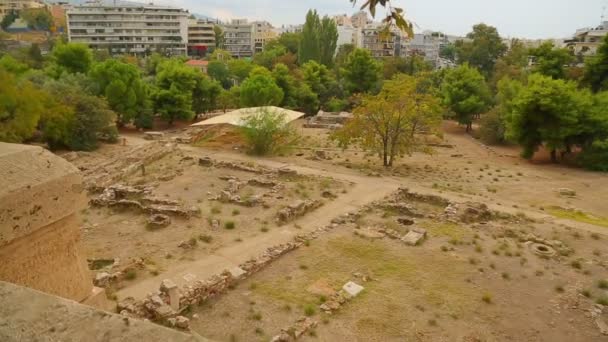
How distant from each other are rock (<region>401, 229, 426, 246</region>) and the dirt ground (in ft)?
0.84

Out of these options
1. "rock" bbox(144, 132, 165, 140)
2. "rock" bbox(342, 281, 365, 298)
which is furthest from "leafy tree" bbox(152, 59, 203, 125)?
"rock" bbox(342, 281, 365, 298)

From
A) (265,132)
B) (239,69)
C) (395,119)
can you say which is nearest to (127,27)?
(239,69)

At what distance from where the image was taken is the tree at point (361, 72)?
161 ft

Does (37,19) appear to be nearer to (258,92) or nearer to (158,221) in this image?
(258,92)

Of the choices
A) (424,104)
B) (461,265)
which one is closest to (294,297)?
(461,265)

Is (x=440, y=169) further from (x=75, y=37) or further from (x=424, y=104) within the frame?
(x=75, y=37)

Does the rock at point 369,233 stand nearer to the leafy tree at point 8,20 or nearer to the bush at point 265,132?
the bush at point 265,132

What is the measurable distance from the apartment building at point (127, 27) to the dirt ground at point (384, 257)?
7300 cm

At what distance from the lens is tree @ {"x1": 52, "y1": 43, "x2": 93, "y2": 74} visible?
130ft

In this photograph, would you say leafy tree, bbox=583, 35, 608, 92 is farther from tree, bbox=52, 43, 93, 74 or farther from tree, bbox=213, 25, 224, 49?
tree, bbox=213, 25, 224, 49

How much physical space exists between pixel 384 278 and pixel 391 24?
9535 millimetres

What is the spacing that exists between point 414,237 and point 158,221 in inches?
367

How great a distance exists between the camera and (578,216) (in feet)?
65.1

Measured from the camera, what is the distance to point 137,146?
3109 cm
